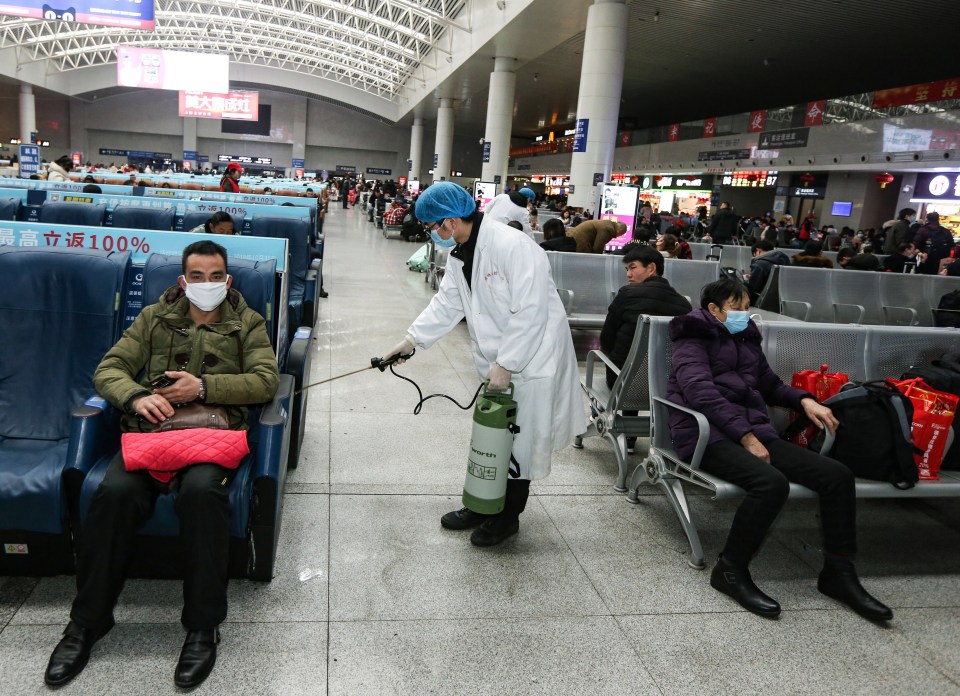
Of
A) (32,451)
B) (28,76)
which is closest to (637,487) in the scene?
(32,451)

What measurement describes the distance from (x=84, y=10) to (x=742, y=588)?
713 inches

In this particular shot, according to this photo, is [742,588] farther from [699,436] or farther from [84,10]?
[84,10]

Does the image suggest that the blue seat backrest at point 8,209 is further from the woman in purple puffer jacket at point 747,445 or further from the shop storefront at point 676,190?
the shop storefront at point 676,190

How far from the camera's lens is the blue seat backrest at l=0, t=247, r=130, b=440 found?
2.95 m

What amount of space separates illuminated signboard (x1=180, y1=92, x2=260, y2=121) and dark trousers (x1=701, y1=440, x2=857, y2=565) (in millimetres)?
40934

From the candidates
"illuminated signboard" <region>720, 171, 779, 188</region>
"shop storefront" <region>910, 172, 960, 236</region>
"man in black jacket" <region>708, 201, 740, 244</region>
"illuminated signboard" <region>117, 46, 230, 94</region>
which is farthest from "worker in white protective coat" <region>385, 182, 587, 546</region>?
"illuminated signboard" <region>117, 46, 230, 94</region>

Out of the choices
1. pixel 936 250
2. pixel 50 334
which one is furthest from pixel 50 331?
pixel 936 250

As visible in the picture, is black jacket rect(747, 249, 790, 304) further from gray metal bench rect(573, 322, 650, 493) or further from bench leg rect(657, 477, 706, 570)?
bench leg rect(657, 477, 706, 570)

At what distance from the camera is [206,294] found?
285 cm

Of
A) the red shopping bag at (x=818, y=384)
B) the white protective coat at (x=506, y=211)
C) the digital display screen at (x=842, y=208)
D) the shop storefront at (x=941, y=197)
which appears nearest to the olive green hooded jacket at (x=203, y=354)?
the red shopping bag at (x=818, y=384)

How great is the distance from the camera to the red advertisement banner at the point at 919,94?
1559cm

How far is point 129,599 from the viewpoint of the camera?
2.66 m

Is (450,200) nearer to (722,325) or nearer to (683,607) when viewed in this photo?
(722,325)

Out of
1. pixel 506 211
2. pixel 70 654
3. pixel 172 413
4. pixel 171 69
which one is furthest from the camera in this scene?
pixel 171 69
